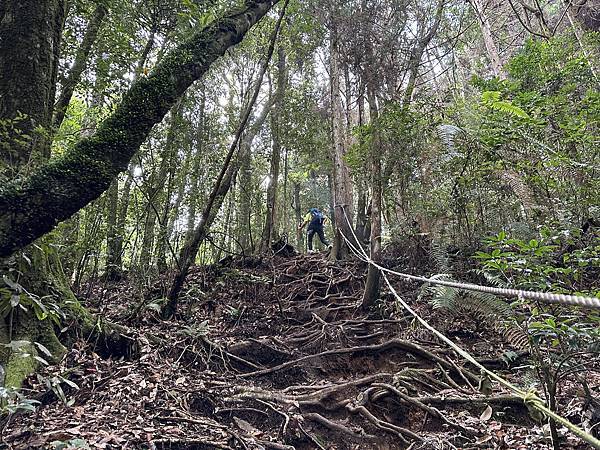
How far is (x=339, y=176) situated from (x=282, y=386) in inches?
182

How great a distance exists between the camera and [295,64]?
38.1ft

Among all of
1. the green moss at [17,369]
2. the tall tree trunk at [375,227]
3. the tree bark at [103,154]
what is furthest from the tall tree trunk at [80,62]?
the tall tree trunk at [375,227]

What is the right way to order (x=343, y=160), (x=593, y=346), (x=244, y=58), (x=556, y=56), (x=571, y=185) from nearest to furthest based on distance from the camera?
(x=593, y=346) < (x=571, y=185) < (x=556, y=56) < (x=343, y=160) < (x=244, y=58)

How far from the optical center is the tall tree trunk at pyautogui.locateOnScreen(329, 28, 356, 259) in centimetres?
780

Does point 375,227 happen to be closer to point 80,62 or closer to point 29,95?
point 29,95

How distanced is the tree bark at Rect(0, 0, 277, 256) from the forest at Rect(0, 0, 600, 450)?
13 mm

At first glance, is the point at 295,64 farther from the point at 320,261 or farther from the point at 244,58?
the point at 320,261

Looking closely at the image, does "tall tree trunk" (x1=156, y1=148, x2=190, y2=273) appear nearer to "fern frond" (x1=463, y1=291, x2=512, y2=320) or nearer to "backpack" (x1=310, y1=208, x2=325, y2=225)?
"backpack" (x1=310, y1=208, x2=325, y2=225)

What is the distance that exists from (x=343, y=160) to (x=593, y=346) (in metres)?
6.06

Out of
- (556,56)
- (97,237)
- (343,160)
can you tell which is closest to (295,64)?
(343,160)

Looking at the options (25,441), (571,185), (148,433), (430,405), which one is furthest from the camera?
(571,185)

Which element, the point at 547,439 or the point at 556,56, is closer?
the point at 547,439

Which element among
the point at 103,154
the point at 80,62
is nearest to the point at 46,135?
the point at 103,154

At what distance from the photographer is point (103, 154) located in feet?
9.59
